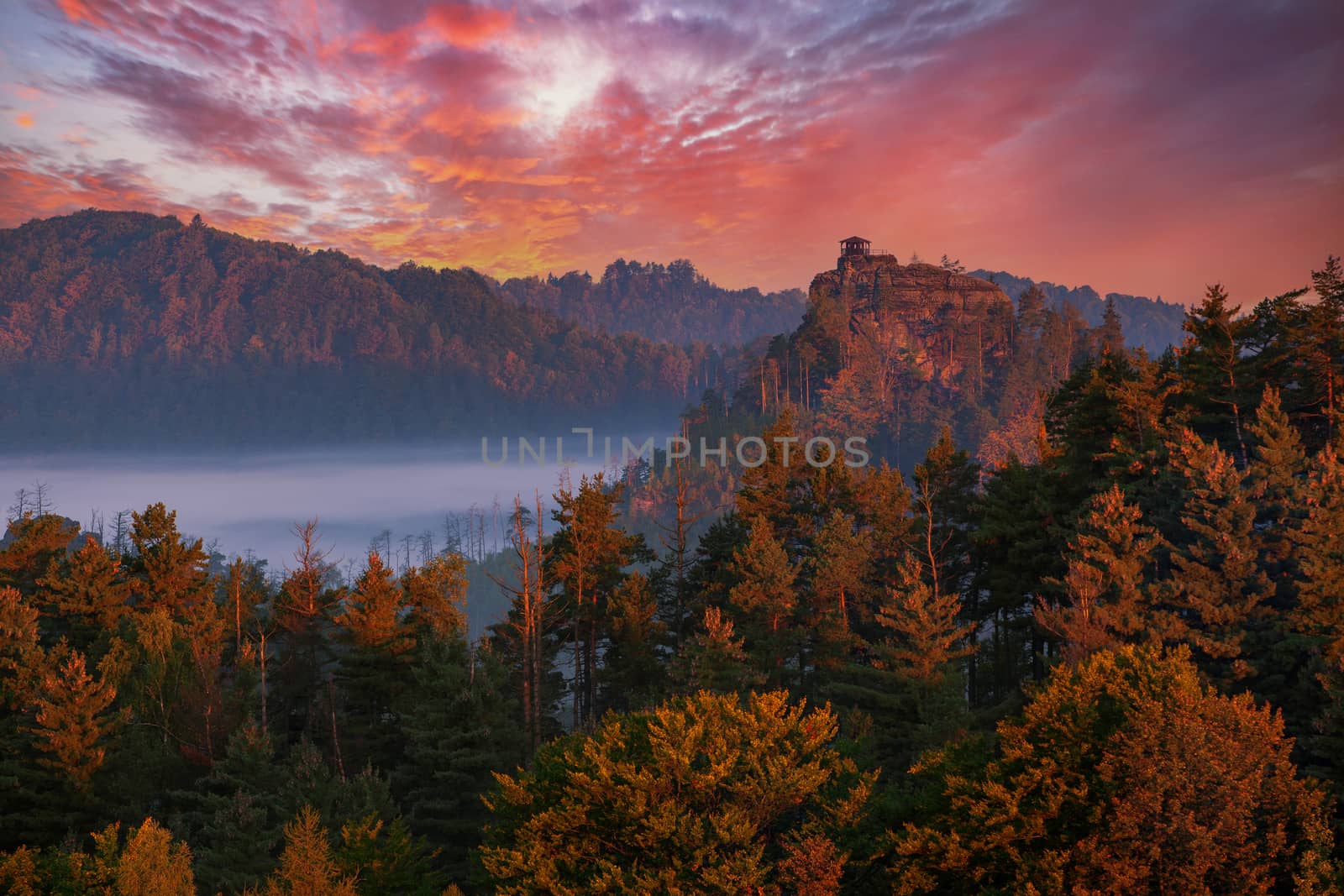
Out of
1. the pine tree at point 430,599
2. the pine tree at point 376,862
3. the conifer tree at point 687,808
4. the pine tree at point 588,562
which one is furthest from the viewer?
the pine tree at point 588,562

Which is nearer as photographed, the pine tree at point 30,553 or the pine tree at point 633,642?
the pine tree at point 633,642

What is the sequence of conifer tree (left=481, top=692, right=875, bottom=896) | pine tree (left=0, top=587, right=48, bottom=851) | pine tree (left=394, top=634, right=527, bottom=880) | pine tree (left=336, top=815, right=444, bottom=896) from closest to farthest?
1. conifer tree (left=481, top=692, right=875, bottom=896)
2. pine tree (left=336, top=815, right=444, bottom=896)
3. pine tree (left=0, top=587, right=48, bottom=851)
4. pine tree (left=394, top=634, right=527, bottom=880)

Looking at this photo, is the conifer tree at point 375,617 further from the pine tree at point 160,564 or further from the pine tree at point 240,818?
the pine tree at point 160,564

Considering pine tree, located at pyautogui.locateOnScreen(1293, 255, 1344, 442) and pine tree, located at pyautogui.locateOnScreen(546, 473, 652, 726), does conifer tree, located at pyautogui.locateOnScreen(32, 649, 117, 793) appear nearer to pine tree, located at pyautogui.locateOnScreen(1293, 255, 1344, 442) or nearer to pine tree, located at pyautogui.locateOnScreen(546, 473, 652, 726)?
pine tree, located at pyautogui.locateOnScreen(546, 473, 652, 726)

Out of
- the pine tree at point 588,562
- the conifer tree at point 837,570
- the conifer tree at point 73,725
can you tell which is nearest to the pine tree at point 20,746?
the conifer tree at point 73,725

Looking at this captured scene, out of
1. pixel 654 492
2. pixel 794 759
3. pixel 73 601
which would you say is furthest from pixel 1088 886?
pixel 654 492

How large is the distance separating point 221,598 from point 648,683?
39.9m

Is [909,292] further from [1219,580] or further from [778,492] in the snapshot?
[1219,580]

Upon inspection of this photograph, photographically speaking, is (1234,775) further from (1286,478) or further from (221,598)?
(221,598)

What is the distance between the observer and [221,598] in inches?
2386

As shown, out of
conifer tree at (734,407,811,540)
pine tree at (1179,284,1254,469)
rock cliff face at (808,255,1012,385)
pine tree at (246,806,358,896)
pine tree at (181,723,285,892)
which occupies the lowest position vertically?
pine tree at (181,723,285,892)

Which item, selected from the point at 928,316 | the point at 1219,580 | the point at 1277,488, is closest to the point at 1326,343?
the point at 1277,488

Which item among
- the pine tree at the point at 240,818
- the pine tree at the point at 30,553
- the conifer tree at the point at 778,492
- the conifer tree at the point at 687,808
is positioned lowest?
the pine tree at the point at 240,818

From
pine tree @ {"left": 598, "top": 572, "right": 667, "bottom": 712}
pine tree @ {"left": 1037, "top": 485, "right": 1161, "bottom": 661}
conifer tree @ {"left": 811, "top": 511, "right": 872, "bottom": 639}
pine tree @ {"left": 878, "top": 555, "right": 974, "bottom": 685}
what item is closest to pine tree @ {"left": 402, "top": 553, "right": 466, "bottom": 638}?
pine tree @ {"left": 598, "top": 572, "right": 667, "bottom": 712}
